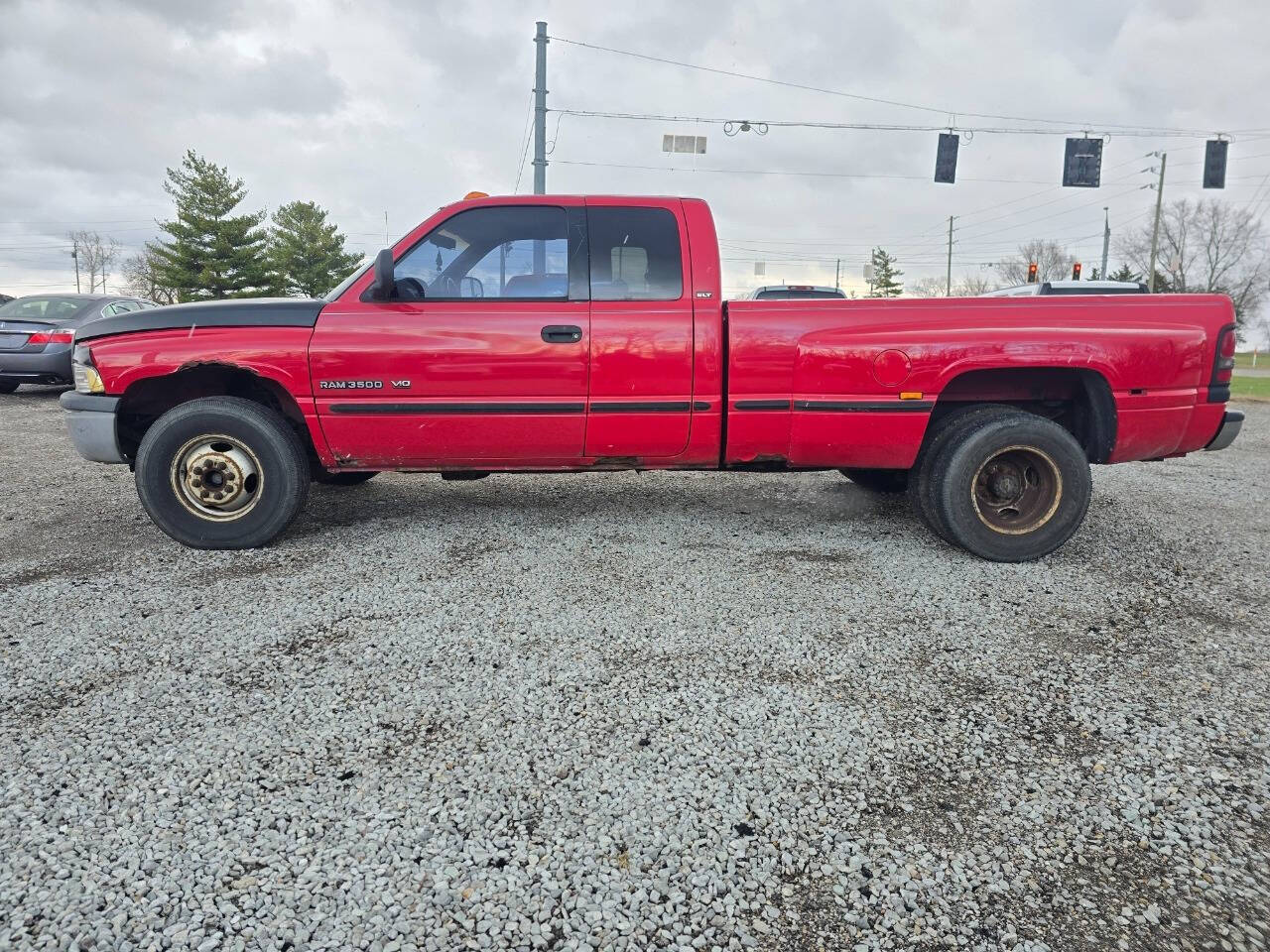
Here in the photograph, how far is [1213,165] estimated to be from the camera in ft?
61.4

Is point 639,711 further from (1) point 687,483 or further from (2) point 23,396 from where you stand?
(2) point 23,396

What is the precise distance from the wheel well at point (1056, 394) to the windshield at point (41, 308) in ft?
39.2

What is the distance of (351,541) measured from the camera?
417 cm

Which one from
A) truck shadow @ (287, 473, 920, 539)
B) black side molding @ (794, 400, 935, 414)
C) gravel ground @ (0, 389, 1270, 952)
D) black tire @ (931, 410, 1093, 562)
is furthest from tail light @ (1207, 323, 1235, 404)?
truck shadow @ (287, 473, 920, 539)

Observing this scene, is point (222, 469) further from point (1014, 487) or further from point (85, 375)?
point (1014, 487)

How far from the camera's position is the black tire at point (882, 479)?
5145mm

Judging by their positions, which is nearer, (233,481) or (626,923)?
(626,923)

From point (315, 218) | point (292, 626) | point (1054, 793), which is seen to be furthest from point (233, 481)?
point (315, 218)

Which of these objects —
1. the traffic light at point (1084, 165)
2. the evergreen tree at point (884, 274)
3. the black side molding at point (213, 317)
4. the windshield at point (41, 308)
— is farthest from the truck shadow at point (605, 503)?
the evergreen tree at point (884, 274)

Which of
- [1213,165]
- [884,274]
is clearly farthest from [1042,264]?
[1213,165]

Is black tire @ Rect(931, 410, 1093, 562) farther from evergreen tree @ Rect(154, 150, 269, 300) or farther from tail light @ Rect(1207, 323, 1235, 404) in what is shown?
evergreen tree @ Rect(154, 150, 269, 300)

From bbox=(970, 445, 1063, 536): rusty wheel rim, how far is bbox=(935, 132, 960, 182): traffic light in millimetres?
16248

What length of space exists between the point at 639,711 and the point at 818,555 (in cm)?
194

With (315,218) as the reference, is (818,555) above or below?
below
